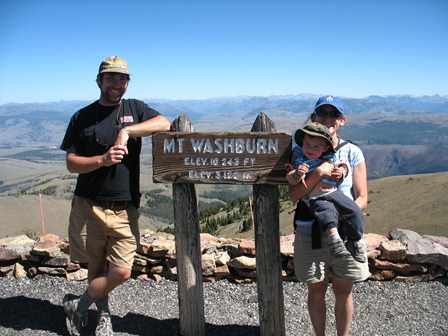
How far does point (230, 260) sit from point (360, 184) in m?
2.87

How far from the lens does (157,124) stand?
12.7 ft

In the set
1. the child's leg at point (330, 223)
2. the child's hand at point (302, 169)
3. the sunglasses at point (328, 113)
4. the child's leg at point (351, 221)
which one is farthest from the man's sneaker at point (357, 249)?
the sunglasses at point (328, 113)

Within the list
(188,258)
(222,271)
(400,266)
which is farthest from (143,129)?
(400,266)

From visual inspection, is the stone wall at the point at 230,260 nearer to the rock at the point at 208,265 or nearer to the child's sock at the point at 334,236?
the rock at the point at 208,265

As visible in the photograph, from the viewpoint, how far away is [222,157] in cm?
383

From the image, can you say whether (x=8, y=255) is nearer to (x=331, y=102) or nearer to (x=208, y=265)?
(x=208, y=265)

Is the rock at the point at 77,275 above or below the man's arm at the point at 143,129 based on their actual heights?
below

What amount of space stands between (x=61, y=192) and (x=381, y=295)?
146m

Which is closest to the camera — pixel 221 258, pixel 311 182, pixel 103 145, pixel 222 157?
pixel 311 182

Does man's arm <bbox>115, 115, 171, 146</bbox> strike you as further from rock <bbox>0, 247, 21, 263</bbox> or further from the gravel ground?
rock <bbox>0, 247, 21, 263</bbox>

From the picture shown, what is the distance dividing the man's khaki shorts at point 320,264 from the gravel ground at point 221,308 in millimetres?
1399

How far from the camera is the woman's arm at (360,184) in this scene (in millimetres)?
3305

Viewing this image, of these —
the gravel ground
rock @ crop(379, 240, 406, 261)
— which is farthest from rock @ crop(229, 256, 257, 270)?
rock @ crop(379, 240, 406, 261)

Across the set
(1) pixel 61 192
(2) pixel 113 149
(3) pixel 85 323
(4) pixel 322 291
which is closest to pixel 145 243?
(3) pixel 85 323
